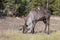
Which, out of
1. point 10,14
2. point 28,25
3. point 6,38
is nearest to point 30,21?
point 28,25

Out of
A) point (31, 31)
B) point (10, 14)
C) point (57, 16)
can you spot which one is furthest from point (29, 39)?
point (57, 16)

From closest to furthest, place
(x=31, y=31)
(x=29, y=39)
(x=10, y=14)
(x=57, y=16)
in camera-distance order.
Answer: (x=29, y=39), (x=31, y=31), (x=10, y=14), (x=57, y=16)

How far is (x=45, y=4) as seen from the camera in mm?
28281

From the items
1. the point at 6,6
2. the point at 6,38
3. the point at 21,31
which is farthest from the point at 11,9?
the point at 6,38

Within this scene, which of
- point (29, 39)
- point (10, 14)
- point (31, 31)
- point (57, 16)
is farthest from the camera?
point (57, 16)

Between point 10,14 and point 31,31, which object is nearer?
point 31,31

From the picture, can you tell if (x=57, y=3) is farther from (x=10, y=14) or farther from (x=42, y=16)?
(x=42, y=16)

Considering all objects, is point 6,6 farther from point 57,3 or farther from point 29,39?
point 29,39

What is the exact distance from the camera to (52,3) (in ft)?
91.4

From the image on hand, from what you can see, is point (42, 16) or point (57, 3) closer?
point (42, 16)

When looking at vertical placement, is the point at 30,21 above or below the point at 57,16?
above

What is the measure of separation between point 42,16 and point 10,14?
13.7 metres

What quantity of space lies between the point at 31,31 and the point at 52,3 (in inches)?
579

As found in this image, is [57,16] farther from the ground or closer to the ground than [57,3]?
closer to the ground
